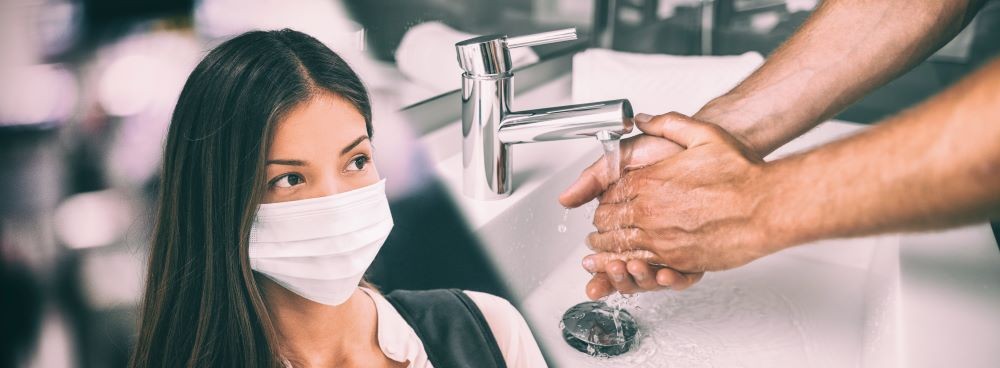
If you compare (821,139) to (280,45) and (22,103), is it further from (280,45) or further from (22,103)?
(22,103)

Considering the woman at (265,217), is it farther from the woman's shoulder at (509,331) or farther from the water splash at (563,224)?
the water splash at (563,224)

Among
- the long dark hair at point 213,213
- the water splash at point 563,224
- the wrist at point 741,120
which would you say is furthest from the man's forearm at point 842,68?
the long dark hair at point 213,213

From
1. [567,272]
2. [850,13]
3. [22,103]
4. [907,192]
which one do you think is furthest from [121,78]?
[850,13]

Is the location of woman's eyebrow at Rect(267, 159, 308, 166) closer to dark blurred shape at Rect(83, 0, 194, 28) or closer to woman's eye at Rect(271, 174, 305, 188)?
woman's eye at Rect(271, 174, 305, 188)

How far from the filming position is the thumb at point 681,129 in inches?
28.7

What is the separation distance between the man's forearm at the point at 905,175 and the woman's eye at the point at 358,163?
0.36m

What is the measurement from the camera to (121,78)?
1.34ft

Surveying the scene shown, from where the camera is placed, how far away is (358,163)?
0.53 m

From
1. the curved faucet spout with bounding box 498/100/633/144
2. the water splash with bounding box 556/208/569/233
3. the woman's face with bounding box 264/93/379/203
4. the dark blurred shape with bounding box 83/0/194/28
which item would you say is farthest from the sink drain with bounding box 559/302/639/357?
the dark blurred shape with bounding box 83/0/194/28

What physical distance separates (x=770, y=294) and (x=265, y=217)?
28.4 inches

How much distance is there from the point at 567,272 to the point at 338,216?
0.49m

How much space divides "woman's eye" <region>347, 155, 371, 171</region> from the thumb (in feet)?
1.21

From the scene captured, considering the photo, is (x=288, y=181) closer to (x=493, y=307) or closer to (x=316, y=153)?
(x=316, y=153)

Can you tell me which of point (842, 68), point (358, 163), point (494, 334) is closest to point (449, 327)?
point (494, 334)
